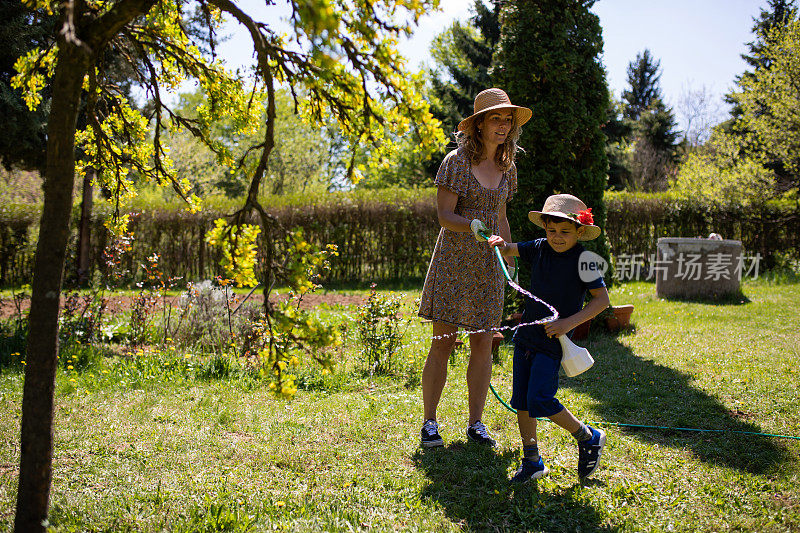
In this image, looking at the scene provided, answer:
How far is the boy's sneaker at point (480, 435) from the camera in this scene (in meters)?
3.36

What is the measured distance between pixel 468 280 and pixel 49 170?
217 centimetres

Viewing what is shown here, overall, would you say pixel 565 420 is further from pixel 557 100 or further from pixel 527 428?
pixel 557 100

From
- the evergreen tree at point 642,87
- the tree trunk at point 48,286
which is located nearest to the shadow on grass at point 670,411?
the tree trunk at point 48,286

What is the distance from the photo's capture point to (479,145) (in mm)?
3357

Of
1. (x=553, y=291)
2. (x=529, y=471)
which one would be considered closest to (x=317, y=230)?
(x=553, y=291)

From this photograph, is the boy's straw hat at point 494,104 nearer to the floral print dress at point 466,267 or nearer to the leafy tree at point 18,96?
the floral print dress at point 466,267

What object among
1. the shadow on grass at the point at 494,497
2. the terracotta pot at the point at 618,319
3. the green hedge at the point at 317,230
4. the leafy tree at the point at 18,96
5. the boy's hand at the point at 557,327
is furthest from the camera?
the green hedge at the point at 317,230

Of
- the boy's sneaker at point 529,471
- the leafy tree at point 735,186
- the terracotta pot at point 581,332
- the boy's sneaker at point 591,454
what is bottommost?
the boy's sneaker at point 529,471

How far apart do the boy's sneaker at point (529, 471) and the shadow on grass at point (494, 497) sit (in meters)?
0.03

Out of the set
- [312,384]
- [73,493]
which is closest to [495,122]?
[312,384]

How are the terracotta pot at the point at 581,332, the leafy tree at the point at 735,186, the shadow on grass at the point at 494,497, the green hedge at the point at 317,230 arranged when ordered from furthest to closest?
the leafy tree at the point at 735,186, the green hedge at the point at 317,230, the terracotta pot at the point at 581,332, the shadow on grass at the point at 494,497

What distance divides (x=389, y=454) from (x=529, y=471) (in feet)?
2.64

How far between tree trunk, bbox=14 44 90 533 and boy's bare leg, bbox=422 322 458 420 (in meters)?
1.98

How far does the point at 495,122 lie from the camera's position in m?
3.26
